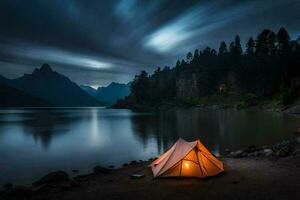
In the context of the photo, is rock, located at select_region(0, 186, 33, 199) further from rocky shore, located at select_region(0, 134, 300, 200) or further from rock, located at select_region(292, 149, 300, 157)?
rock, located at select_region(292, 149, 300, 157)

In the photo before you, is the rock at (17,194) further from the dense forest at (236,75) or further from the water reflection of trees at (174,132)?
the dense forest at (236,75)

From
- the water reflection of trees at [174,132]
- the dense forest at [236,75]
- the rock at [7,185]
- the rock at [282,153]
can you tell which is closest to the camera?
the rock at [7,185]

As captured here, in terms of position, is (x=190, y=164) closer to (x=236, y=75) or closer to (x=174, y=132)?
(x=174, y=132)

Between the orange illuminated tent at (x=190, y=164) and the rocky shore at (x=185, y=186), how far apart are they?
483 millimetres

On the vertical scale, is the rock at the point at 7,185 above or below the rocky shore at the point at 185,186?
below

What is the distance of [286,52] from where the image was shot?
120m

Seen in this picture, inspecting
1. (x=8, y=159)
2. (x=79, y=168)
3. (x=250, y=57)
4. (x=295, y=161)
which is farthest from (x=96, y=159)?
(x=250, y=57)

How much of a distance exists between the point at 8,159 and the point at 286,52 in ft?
422

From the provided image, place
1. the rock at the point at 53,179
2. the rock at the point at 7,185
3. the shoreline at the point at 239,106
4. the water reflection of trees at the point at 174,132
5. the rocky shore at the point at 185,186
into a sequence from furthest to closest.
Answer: the shoreline at the point at 239,106
the water reflection of trees at the point at 174,132
the rock at the point at 7,185
the rock at the point at 53,179
the rocky shore at the point at 185,186

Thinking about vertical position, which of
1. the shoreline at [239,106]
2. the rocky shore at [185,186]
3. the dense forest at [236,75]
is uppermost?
the dense forest at [236,75]

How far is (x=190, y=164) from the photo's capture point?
14.5 metres

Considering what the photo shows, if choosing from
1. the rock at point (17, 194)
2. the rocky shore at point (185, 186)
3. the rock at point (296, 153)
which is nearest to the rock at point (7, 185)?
the rocky shore at point (185, 186)

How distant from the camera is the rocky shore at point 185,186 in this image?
11320 mm

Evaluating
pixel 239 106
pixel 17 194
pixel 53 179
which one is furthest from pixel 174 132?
pixel 239 106
